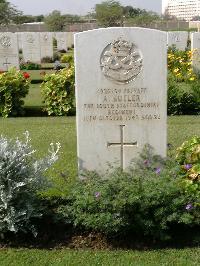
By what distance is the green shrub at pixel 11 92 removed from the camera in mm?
11172

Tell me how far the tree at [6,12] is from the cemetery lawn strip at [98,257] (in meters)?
60.0

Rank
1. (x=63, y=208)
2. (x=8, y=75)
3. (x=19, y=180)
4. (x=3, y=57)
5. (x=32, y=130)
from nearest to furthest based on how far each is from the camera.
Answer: (x=19, y=180) < (x=63, y=208) < (x=32, y=130) < (x=8, y=75) < (x=3, y=57)

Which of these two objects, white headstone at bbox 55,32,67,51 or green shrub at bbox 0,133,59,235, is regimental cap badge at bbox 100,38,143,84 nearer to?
green shrub at bbox 0,133,59,235

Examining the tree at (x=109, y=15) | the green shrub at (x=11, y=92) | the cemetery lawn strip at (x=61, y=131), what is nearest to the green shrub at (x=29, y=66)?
the green shrub at (x=11, y=92)

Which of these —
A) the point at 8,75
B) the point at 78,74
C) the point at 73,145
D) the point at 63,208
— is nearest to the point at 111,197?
the point at 63,208

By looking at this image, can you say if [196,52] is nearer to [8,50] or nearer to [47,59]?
[8,50]

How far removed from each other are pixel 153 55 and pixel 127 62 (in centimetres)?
26

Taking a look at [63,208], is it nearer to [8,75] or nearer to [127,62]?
[127,62]

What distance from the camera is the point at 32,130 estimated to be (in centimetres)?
916

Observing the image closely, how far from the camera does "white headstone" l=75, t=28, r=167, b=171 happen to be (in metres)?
4.79

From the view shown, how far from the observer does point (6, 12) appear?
6300cm

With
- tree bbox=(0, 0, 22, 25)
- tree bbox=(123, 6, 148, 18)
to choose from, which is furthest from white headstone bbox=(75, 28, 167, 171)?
tree bbox=(123, 6, 148, 18)

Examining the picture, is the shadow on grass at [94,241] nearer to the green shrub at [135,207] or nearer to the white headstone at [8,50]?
the green shrub at [135,207]

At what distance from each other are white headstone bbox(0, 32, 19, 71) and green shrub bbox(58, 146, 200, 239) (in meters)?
16.7
